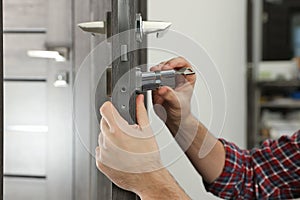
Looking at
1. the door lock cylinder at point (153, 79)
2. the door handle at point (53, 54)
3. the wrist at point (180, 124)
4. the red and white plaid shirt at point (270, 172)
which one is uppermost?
the door handle at point (53, 54)

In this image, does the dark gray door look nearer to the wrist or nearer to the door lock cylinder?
the door lock cylinder

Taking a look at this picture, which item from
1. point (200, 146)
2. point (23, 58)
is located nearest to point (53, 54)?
point (23, 58)

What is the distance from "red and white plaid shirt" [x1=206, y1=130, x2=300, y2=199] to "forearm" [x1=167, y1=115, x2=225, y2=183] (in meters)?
0.06

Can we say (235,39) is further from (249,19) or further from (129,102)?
(129,102)

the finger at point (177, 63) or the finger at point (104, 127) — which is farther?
the finger at point (177, 63)

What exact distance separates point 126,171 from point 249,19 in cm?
210

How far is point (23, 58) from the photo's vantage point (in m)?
0.59

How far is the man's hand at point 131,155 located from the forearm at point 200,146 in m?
0.19

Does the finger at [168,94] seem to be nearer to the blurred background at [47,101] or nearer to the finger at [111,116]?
the blurred background at [47,101]

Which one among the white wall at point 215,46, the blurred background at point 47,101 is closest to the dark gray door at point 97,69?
the blurred background at point 47,101

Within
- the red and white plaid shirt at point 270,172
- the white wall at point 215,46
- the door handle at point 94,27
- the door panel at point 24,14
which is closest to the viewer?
the door panel at point 24,14

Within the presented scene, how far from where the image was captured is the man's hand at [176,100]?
0.81 metres

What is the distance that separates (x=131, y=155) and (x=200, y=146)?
408 millimetres

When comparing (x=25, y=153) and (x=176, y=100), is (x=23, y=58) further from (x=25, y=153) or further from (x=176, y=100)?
(x=176, y=100)
